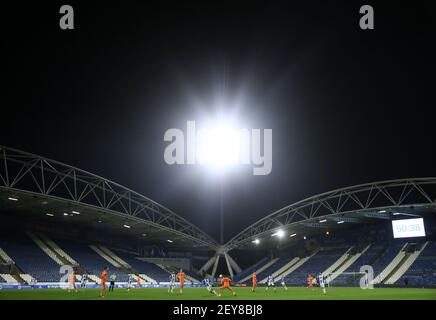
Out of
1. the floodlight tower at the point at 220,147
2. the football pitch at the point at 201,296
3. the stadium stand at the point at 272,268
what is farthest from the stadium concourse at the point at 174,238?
the floodlight tower at the point at 220,147

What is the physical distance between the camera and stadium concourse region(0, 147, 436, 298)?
5119cm

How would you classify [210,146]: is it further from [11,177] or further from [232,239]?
[232,239]

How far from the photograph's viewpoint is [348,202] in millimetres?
67062

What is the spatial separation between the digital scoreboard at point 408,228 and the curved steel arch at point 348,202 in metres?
2.62

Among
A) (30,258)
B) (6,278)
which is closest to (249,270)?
(30,258)

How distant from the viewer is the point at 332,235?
74688 mm

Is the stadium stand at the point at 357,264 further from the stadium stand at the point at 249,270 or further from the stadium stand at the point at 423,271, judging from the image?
the stadium stand at the point at 249,270

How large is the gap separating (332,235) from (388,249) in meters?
13.6

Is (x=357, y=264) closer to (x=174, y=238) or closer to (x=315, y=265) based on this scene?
(x=315, y=265)

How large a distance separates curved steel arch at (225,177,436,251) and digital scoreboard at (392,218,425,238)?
262 centimetres

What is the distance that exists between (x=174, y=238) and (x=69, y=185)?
67.3 ft

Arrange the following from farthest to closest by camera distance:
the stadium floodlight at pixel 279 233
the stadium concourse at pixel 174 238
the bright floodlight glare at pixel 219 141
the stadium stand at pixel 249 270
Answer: the stadium stand at pixel 249 270
the stadium floodlight at pixel 279 233
the stadium concourse at pixel 174 238
the bright floodlight glare at pixel 219 141

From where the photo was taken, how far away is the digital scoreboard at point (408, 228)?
185ft
